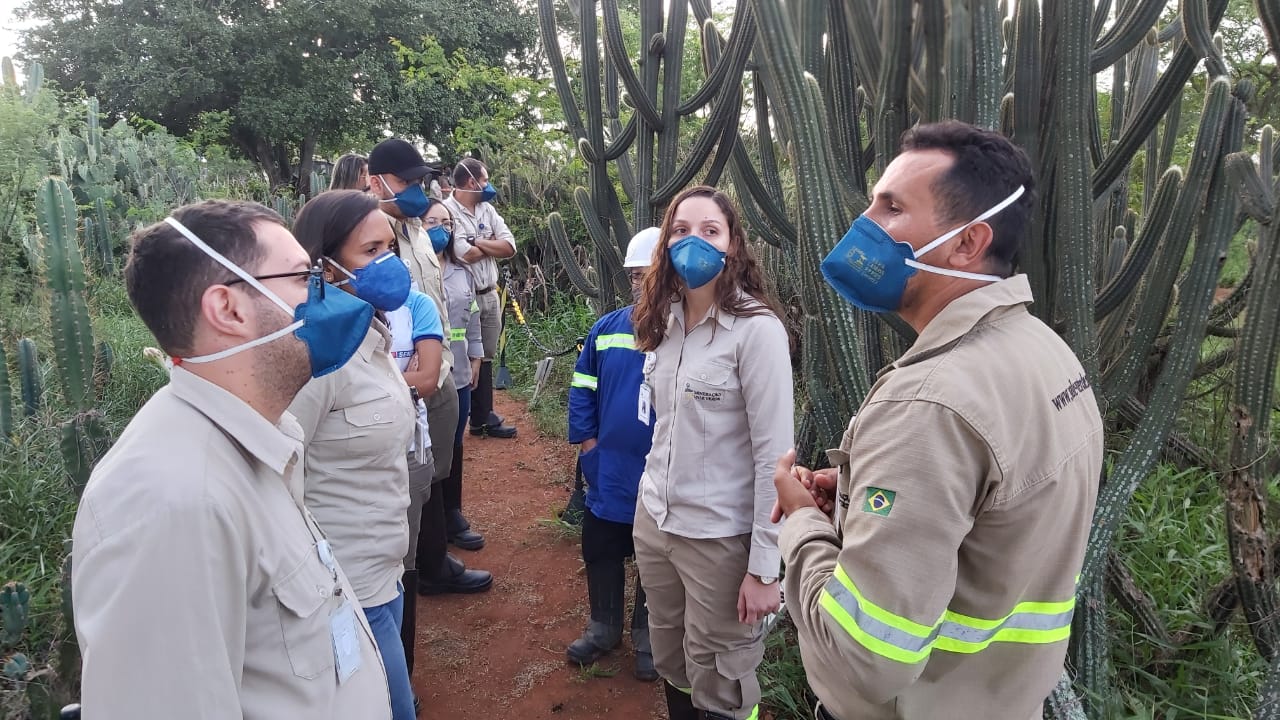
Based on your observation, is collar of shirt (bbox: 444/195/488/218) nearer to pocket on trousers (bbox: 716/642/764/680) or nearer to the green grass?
pocket on trousers (bbox: 716/642/764/680)

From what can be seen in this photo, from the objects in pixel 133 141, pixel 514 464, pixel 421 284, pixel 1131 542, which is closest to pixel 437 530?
pixel 421 284

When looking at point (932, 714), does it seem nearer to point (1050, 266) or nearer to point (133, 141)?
point (1050, 266)

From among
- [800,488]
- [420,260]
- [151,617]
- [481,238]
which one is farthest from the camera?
[481,238]

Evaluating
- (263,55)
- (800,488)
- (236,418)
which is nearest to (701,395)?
(800,488)

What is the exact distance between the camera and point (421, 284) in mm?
3660

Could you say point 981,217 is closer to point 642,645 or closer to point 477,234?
point 642,645

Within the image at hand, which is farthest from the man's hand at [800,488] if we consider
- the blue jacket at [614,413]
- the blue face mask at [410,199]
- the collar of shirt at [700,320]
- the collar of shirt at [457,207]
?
the collar of shirt at [457,207]

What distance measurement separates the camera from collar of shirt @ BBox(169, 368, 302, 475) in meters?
1.21

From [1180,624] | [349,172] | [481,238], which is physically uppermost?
[349,172]

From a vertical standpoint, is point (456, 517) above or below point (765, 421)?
below

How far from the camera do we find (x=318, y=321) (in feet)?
4.84

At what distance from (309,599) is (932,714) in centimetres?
114

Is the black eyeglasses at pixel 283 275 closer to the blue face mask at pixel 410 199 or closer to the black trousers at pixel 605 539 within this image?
the black trousers at pixel 605 539

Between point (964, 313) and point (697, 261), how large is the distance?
123cm
